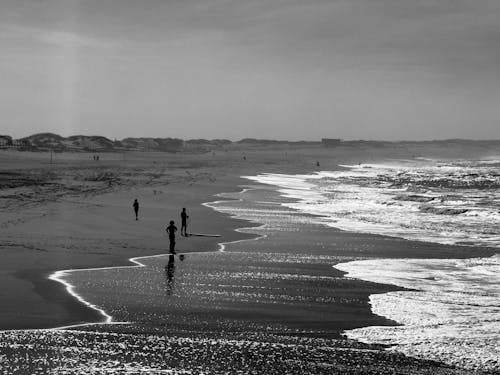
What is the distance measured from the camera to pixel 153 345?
11.0 metres

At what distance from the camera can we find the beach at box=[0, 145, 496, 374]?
1029cm

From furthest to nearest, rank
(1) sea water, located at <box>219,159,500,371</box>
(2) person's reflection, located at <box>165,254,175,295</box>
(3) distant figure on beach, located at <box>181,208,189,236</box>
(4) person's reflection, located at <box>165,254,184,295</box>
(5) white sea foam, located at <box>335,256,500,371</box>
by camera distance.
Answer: (3) distant figure on beach, located at <box>181,208,189,236</box> → (2) person's reflection, located at <box>165,254,175,295</box> → (4) person's reflection, located at <box>165,254,184,295</box> → (1) sea water, located at <box>219,159,500,371</box> → (5) white sea foam, located at <box>335,256,500,371</box>

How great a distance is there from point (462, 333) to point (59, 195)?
113 ft

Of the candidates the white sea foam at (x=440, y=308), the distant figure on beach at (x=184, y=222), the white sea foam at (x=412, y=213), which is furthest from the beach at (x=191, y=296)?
the white sea foam at (x=412, y=213)

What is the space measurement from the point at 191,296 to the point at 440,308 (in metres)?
5.79

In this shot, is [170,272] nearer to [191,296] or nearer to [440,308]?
[191,296]

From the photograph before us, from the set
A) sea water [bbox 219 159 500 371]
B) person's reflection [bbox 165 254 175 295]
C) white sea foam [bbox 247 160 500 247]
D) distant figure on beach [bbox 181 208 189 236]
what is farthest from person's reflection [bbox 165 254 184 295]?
white sea foam [bbox 247 160 500 247]

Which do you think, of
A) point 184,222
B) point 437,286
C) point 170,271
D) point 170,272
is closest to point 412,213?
point 184,222

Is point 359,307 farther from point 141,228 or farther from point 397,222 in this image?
point 397,222

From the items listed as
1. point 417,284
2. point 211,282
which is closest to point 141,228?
point 211,282

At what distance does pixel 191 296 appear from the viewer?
14859mm

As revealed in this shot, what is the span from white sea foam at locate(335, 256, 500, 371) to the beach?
0.43 metres

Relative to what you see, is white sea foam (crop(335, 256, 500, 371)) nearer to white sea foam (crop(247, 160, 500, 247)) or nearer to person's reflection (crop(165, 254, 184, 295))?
person's reflection (crop(165, 254, 184, 295))

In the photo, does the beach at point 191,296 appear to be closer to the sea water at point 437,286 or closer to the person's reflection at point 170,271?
the person's reflection at point 170,271
